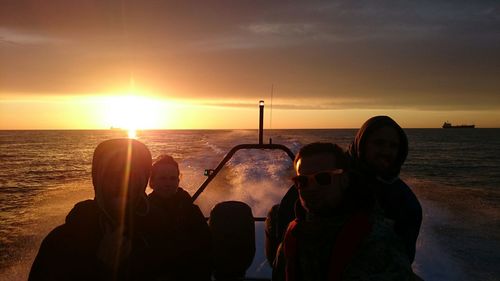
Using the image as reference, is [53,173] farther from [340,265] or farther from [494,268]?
[340,265]

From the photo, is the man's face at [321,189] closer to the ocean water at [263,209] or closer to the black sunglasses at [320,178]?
the black sunglasses at [320,178]

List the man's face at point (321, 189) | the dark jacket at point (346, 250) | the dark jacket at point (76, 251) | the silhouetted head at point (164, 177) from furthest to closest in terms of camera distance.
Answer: the silhouetted head at point (164, 177) < the dark jacket at point (76, 251) < the man's face at point (321, 189) < the dark jacket at point (346, 250)

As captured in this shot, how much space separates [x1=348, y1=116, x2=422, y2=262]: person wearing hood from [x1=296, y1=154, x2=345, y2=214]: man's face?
102 cm

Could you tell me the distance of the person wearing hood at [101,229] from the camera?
1.76 metres

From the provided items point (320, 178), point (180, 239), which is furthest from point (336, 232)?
point (180, 239)

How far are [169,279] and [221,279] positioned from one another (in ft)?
5.21

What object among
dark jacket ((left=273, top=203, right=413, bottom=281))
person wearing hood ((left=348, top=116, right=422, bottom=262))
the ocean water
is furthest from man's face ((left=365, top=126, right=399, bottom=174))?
the ocean water

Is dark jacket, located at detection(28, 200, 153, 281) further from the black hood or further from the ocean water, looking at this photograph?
the ocean water

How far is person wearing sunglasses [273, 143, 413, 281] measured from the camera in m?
1.45

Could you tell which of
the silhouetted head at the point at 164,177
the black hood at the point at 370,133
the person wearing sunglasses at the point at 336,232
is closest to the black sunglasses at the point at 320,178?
the person wearing sunglasses at the point at 336,232

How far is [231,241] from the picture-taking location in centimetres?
394

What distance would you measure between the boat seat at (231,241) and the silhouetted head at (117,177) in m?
2.15

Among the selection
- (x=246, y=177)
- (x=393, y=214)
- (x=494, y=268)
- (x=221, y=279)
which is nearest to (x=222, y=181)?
(x=246, y=177)

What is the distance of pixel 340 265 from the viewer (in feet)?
4.81
